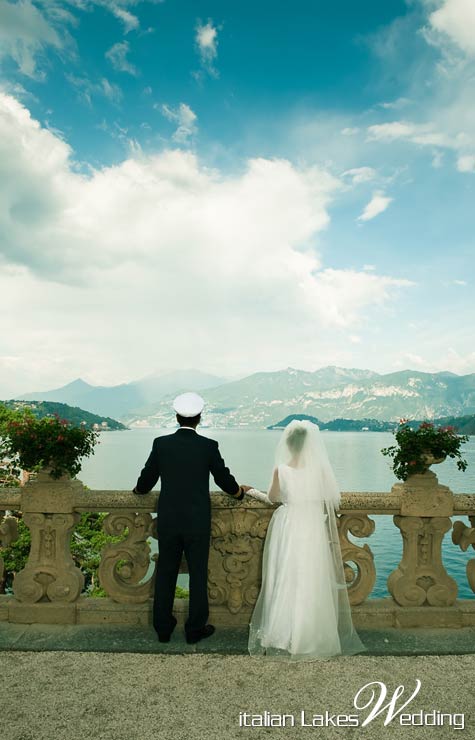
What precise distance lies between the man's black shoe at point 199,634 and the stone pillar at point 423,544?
174 cm

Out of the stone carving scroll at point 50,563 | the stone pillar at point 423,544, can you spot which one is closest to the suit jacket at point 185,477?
the stone carving scroll at point 50,563

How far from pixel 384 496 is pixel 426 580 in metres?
0.91

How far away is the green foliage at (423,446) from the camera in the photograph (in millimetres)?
4949

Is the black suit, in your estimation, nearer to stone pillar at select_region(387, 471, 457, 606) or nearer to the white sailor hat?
the white sailor hat

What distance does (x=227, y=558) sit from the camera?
5.04m

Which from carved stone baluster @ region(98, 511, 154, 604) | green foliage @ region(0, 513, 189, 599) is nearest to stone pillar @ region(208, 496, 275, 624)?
carved stone baluster @ region(98, 511, 154, 604)

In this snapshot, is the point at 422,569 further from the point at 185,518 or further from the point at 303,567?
the point at 185,518

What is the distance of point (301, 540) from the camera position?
456 centimetres

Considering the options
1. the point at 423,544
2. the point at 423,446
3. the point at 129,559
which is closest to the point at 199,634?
the point at 129,559

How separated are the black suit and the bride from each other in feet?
1.80

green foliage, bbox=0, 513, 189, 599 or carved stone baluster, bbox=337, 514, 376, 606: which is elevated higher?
carved stone baluster, bbox=337, 514, 376, 606

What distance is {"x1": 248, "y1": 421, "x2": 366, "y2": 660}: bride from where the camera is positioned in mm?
4363

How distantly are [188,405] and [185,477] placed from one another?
623mm

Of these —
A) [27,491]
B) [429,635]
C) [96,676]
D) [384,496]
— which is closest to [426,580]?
[429,635]
